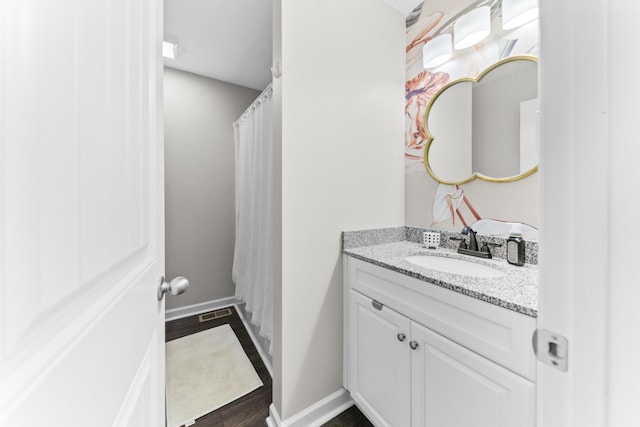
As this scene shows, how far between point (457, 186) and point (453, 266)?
1.54 feet

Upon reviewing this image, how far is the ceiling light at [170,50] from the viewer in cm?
194

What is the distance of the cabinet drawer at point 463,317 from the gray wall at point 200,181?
1.90 m

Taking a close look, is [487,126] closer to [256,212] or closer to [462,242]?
[462,242]

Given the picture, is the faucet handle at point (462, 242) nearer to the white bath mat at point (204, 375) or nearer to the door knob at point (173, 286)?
the door knob at point (173, 286)

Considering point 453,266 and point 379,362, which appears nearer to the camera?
point 379,362

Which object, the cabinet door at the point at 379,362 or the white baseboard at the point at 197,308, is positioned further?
the white baseboard at the point at 197,308

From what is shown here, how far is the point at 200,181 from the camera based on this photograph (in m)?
2.47

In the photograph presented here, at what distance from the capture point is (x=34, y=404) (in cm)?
19

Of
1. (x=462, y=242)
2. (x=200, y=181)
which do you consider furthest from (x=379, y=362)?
(x=200, y=181)

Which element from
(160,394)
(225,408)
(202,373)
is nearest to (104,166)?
(160,394)

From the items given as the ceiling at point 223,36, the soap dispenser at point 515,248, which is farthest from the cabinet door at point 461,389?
the ceiling at point 223,36

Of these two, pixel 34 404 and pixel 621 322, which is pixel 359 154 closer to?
pixel 621 322

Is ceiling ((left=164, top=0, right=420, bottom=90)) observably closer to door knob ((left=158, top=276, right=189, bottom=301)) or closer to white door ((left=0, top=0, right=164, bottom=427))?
white door ((left=0, top=0, right=164, bottom=427))

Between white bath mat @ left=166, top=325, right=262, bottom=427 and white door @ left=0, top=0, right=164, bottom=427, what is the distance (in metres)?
1.18
